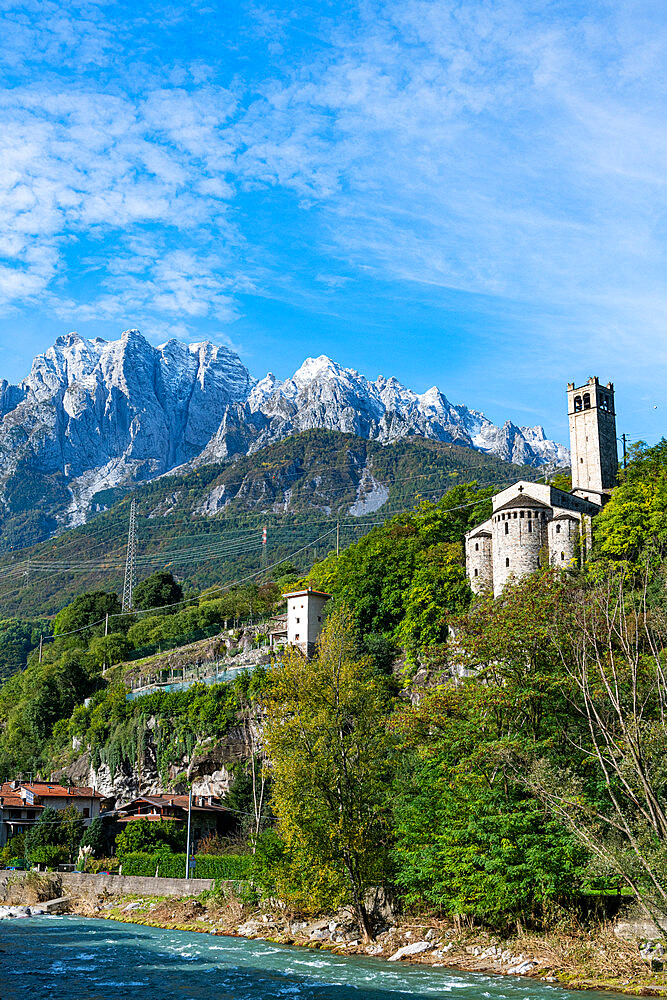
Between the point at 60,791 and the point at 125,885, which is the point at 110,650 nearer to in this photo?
the point at 60,791

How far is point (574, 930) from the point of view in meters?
31.4

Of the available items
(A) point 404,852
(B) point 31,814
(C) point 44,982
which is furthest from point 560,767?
(B) point 31,814

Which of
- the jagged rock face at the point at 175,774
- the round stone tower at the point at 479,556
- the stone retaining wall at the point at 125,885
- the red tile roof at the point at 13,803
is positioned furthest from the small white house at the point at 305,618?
the red tile roof at the point at 13,803

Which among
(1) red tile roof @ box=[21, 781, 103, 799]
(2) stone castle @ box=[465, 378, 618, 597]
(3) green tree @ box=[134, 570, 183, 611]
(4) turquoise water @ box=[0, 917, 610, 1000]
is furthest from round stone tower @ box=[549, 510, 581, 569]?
(3) green tree @ box=[134, 570, 183, 611]

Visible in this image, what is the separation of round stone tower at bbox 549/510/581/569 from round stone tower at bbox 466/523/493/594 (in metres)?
5.36

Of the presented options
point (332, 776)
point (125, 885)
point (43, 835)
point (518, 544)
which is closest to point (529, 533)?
point (518, 544)

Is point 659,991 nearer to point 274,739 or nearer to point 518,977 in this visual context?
point 518,977

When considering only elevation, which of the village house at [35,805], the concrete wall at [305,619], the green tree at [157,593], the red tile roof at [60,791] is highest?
the green tree at [157,593]

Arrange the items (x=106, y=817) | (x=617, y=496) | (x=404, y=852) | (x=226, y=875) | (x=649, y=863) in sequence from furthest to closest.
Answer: (x=106, y=817), (x=617, y=496), (x=226, y=875), (x=404, y=852), (x=649, y=863)

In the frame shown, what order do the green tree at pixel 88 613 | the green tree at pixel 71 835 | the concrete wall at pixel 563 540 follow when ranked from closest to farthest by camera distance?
the concrete wall at pixel 563 540 < the green tree at pixel 71 835 < the green tree at pixel 88 613

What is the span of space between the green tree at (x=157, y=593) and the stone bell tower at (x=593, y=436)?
224ft

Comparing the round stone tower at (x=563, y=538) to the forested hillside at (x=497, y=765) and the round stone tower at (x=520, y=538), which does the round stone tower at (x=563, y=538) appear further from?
the forested hillside at (x=497, y=765)

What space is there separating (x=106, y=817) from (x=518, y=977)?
4858 centimetres

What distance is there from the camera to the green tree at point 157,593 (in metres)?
124
